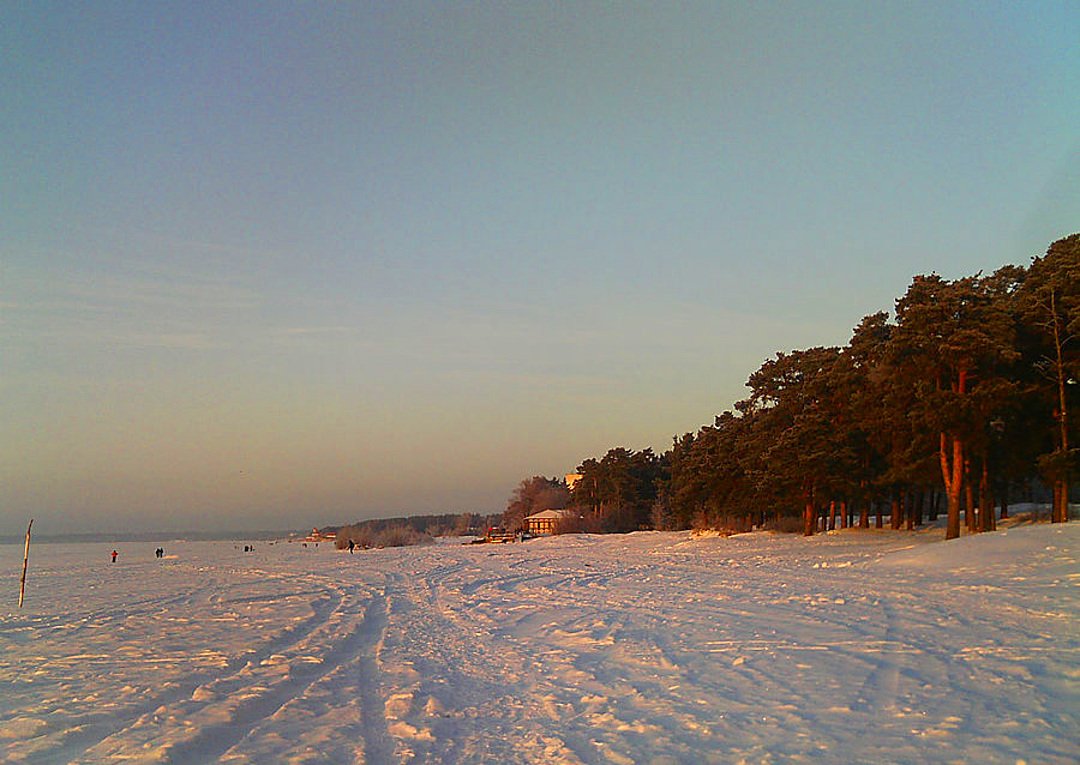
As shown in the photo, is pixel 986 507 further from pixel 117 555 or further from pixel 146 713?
pixel 117 555

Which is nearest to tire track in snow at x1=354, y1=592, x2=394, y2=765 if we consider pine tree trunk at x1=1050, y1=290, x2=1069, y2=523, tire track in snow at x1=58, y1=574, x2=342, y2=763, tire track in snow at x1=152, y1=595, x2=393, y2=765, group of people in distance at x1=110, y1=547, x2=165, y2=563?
tire track in snow at x1=152, y1=595, x2=393, y2=765

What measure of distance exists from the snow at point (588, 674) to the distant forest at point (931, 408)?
23.2 ft

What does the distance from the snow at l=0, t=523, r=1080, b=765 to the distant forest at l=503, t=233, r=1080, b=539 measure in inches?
278

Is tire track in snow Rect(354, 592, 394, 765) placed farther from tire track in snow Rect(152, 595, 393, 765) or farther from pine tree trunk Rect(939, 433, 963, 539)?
pine tree trunk Rect(939, 433, 963, 539)

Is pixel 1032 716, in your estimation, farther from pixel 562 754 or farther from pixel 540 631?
pixel 540 631

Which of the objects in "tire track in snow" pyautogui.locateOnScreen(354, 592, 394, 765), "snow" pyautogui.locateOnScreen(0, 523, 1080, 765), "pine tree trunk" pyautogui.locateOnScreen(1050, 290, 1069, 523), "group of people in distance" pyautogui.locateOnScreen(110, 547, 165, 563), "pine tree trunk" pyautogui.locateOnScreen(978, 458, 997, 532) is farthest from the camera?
"group of people in distance" pyautogui.locateOnScreen(110, 547, 165, 563)

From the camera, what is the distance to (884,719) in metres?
7.35

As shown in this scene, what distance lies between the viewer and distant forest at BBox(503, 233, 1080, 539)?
26328 millimetres

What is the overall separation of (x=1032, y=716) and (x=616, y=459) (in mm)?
78643

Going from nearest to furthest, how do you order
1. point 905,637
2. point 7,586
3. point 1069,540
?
1. point 905,637
2. point 1069,540
3. point 7,586

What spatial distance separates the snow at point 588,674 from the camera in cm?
708

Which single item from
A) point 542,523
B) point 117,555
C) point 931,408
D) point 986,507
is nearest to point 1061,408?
point 931,408

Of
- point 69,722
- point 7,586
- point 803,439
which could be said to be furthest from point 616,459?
point 69,722

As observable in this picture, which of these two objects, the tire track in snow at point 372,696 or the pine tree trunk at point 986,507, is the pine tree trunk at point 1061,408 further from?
the tire track in snow at point 372,696
